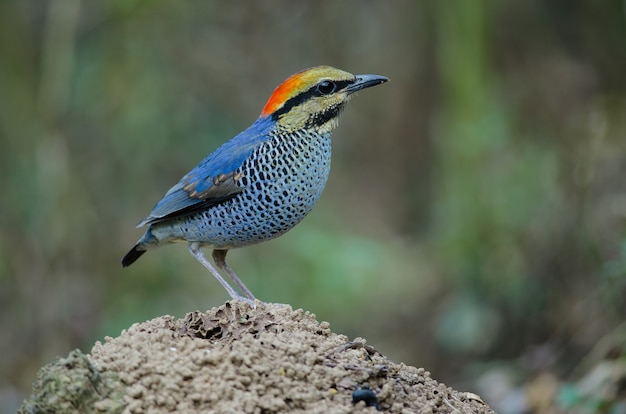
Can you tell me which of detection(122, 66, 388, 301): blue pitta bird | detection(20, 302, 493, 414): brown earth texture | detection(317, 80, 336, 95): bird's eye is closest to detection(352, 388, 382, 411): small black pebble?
detection(20, 302, 493, 414): brown earth texture

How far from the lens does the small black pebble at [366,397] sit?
136 inches

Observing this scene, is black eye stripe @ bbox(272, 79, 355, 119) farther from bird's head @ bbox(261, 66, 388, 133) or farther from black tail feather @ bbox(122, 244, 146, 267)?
black tail feather @ bbox(122, 244, 146, 267)

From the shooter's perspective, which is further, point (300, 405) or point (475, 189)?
point (475, 189)

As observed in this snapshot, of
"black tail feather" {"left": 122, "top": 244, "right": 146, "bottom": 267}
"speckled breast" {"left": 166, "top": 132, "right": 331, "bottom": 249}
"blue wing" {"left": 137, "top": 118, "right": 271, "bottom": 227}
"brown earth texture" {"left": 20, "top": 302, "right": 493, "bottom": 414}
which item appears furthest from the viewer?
"black tail feather" {"left": 122, "top": 244, "right": 146, "bottom": 267}

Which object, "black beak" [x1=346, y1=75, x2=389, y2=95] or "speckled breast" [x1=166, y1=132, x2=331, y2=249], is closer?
"speckled breast" [x1=166, y1=132, x2=331, y2=249]

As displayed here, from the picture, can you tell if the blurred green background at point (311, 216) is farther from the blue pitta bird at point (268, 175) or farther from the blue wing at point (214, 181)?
the blue wing at point (214, 181)

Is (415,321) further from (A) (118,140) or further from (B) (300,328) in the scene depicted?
(B) (300,328)

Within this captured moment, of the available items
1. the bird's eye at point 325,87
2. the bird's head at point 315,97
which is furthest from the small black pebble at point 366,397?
the bird's eye at point 325,87

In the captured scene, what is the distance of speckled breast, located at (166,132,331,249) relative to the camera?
17.1 ft

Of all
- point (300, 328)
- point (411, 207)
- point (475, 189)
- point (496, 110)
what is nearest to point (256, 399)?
point (300, 328)

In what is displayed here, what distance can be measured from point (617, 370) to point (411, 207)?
26.4 ft

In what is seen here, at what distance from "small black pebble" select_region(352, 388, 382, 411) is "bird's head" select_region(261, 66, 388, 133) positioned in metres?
2.29

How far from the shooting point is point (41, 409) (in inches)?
128

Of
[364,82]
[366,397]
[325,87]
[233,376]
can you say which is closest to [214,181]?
[325,87]
